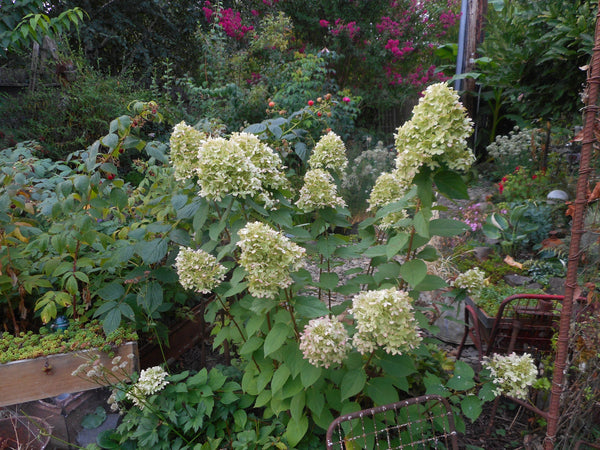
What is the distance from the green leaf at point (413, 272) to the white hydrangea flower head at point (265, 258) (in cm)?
37

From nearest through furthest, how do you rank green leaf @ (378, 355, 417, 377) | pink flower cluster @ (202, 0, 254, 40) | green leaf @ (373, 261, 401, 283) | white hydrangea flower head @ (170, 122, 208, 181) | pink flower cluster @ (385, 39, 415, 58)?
green leaf @ (378, 355, 417, 377) → green leaf @ (373, 261, 401, 283) → white hydrangea flower head @ (170, 122, 208, 181) → pink flower cluster @ (202, 0, 254, 40) → pink flower cluster @ (385, 39, 415, 58)

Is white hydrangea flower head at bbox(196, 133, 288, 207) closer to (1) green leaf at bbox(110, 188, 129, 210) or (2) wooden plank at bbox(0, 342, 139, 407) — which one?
(1) green leaf at bbox(110, 188, 129, 210)

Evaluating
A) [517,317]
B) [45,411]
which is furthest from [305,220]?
[45,411]

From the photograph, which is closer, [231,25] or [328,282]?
[328,282]

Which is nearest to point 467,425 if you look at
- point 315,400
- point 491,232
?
point 491,232

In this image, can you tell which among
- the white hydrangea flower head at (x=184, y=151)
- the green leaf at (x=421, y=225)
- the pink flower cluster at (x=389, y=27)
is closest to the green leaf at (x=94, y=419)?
the white hydrangea flower head at (x=184, y=151)

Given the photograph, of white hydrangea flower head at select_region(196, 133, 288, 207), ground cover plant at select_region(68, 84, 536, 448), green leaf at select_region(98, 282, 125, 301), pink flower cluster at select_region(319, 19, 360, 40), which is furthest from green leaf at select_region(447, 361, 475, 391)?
pink flower cluster at select_region(319, 19, 360, 40)

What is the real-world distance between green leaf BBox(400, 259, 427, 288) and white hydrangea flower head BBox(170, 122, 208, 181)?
3.01 ft

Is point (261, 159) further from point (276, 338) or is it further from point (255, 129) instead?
point (276, 338)

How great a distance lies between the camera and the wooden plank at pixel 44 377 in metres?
1.81

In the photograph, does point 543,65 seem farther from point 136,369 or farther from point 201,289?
point 136,369

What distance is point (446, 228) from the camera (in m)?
1.37

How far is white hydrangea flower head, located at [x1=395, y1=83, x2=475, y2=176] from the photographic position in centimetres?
119

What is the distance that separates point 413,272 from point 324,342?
1.27 ft
